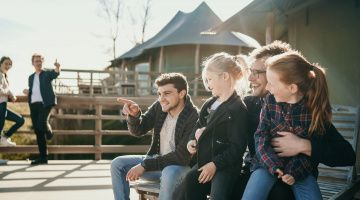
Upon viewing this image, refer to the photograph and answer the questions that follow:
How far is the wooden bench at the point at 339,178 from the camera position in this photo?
318 centimetres

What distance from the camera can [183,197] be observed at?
8.98 feet

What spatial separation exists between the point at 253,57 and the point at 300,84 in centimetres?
67

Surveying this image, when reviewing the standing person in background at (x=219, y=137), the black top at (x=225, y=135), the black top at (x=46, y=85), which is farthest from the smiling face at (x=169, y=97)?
the black top at (x=46, y=85)

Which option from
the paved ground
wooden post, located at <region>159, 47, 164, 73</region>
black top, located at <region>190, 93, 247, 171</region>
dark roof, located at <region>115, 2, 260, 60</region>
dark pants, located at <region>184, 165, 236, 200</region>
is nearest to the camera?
dark pants, located at <region>184, 165, 236, 200</region>

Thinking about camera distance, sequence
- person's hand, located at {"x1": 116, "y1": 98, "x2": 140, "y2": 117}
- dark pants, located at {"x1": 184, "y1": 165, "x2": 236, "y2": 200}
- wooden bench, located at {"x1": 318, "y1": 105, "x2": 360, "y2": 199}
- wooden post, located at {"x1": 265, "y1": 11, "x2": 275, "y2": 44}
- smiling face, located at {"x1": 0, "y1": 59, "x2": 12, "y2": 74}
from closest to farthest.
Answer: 1. dark pants, located at {"x1": 184, "y1": 165, "x2": 236, "y2": 200}
2. wooden bench, located at {"x1": 318, "y1": 105, "x2": 360, "y2": 199}
3. person's hand, located at {"x1": 116, "y1": 98, "x2": 140, "y2": 117}
4. smiling face, located at {"x1": 0, "y1": 59, "x2": 12, "y2": 74}
5. wooden post, located at {"x1": 265, "y1": 11, "x2": 275, "y2": 44}

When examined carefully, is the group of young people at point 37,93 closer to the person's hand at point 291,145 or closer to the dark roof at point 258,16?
the dark roof at point 258,16

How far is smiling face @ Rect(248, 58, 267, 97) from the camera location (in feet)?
9.98

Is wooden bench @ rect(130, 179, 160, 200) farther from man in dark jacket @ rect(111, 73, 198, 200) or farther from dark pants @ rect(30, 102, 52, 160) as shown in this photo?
dark pants @ rect(30, 102, 52, 160)

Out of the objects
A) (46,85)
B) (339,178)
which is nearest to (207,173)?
(339,178)

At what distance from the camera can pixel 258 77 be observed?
306 cm

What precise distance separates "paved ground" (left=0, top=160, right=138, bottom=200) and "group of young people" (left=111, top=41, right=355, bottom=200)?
1.86m

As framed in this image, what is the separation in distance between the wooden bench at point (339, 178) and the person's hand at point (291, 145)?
2.88ft

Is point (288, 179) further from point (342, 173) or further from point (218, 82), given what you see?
point (342, 173)

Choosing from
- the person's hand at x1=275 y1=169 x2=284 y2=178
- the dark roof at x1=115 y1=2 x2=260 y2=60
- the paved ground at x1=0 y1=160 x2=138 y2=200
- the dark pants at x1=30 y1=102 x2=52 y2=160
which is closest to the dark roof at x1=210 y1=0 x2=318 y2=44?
the paved ground at x1=0 y1=160 x2=138 y2=200
